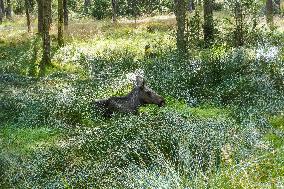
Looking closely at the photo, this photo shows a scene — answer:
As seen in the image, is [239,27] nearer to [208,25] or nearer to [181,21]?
[181,21]

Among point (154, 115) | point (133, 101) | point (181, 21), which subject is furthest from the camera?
point (181, 21)

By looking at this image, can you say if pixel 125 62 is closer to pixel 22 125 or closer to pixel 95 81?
pixel 95 81

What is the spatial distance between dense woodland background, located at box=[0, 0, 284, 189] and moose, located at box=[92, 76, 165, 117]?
0.73 feet

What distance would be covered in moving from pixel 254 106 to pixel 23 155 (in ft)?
14.4

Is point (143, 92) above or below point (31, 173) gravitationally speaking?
above

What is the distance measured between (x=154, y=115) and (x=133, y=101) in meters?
1.48

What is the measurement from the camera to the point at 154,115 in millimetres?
8688

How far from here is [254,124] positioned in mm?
7508

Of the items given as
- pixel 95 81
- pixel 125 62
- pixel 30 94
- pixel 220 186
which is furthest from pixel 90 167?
pixel 125 62

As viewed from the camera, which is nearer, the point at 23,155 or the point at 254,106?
the point at 23,155

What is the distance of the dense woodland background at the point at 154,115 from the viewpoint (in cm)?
579

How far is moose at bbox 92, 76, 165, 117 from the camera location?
1003 cm

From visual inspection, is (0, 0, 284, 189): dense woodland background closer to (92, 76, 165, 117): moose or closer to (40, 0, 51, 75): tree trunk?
(40, 0, 51, 75): tree trunk

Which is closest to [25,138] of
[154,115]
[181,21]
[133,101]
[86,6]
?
[133,101]
